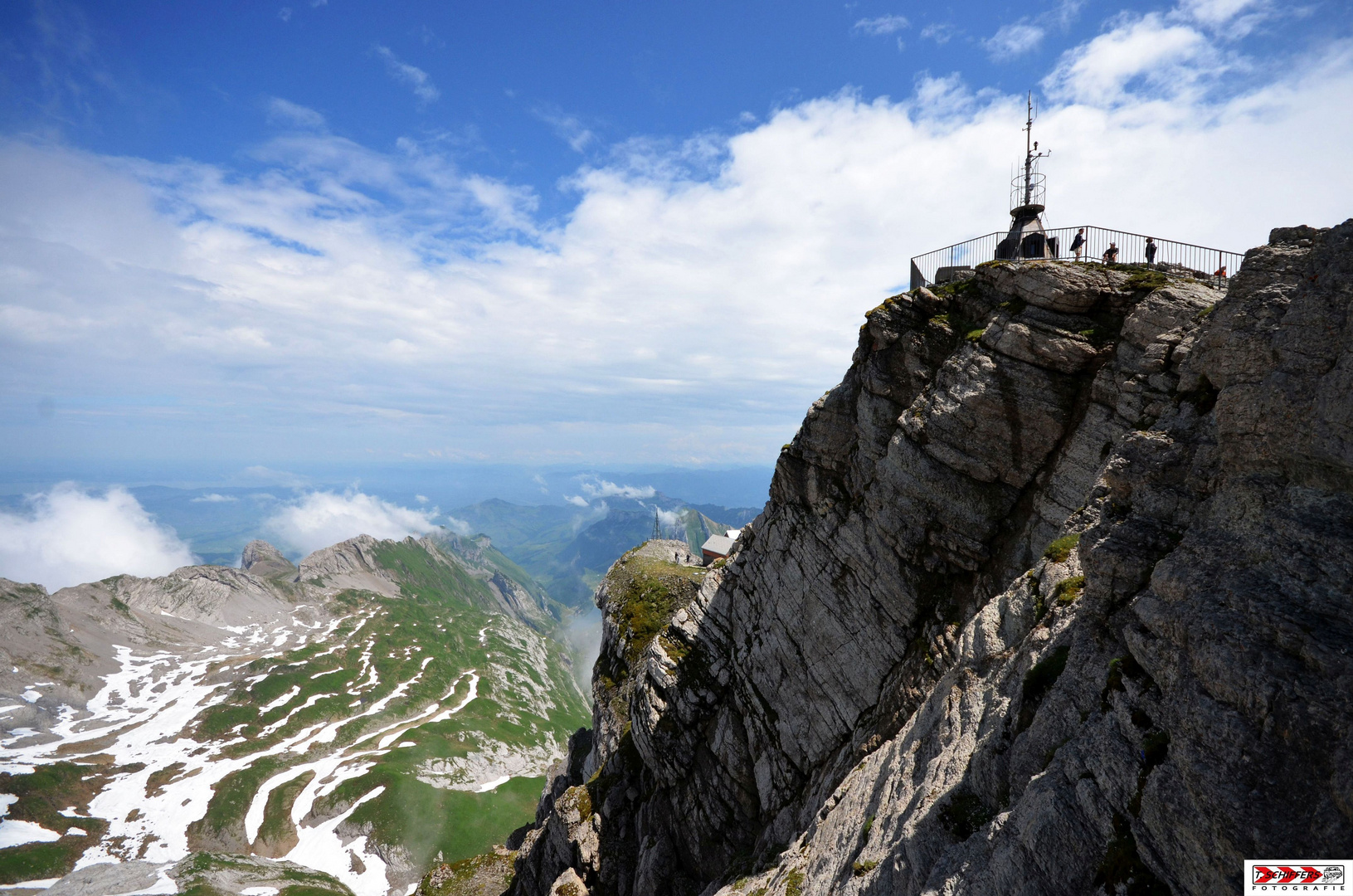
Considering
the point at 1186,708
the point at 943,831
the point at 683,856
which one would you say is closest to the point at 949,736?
the point at 943,831

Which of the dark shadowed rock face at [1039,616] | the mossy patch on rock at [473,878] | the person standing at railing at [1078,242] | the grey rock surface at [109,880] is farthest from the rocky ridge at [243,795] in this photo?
the person standing at railing at [1078,242]

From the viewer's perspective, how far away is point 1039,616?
17.8 meters

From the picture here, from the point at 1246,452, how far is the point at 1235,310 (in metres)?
4.49

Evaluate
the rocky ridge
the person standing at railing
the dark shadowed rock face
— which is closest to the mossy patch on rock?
the dark shadowed rock face

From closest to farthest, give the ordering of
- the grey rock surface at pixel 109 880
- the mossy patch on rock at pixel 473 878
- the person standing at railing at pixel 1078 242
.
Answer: the person standing at railing at pixel 1078 242 < the mossy patch on rock at pixel 473 878 < the grey rock surface at pixel 109 880

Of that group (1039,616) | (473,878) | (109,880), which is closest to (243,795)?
(109,880)

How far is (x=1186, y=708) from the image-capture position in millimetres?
10594

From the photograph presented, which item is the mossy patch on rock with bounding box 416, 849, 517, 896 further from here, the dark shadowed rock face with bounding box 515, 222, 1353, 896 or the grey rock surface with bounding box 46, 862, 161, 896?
the grey rock surface with bounding box 46, 862, 161, 896

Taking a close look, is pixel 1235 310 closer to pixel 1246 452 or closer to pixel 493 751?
pixel 1246 452

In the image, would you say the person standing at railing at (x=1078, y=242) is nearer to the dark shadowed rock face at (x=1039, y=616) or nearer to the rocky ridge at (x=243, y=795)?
the dark shadowed rock face at (x=1039, y=616)

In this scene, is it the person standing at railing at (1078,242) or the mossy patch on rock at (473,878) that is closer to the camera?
the person standing at railing at (1078,242)

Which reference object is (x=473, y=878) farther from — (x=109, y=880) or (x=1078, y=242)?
(x=109, y=880)

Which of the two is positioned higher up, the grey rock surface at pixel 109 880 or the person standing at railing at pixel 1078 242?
the person standing at railing at pixel 1078 242

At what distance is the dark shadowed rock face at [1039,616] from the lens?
32.9 ft
